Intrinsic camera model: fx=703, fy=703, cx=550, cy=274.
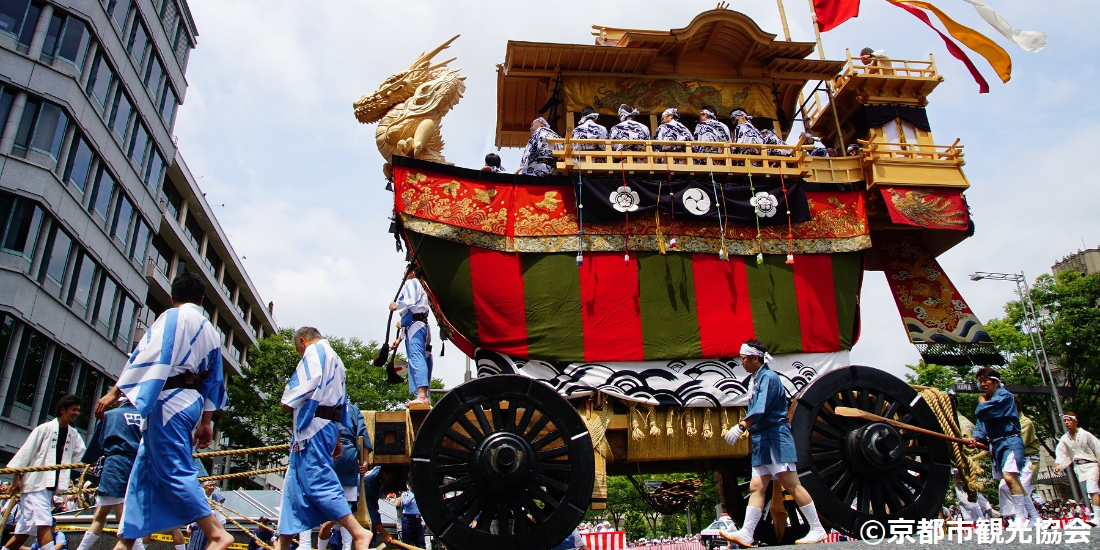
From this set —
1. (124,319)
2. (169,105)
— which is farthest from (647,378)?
(169,105)

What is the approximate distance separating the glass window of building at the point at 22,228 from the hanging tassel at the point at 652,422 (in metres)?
17.3

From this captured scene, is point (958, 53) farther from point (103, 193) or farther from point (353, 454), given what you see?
point (103, 193)

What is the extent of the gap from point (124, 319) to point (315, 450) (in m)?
22.7

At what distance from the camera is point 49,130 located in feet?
60.2

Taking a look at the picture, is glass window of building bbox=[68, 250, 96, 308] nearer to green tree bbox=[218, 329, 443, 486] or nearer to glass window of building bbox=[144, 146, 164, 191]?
glass window of building bbox=[144, 146, 164, 191]

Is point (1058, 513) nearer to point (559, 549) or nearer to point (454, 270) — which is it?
point (559, 549)

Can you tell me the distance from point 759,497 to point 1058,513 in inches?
844

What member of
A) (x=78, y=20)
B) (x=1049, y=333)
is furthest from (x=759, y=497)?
(x=1049, y=333)

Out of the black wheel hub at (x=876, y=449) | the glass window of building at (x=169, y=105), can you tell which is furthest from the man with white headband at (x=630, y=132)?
the glass window of building at (x=169, y=105)

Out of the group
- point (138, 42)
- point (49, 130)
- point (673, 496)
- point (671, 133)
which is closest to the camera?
point (671, 133)

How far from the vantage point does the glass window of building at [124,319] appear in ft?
75.8

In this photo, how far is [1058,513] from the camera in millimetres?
21281

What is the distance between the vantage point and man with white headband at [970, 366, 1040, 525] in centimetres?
731

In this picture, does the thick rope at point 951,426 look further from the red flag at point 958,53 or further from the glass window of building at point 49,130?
the glass window of building at point 49,130
